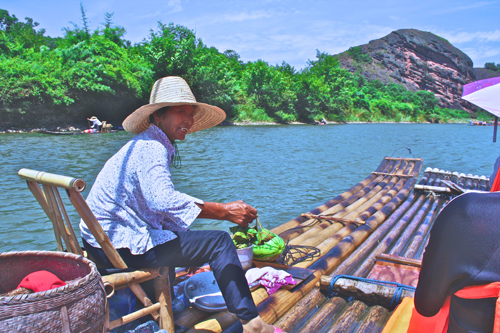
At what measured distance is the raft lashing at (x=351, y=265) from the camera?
2477 millimetres

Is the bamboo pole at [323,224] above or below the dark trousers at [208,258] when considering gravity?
below

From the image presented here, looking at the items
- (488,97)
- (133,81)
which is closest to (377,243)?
(488,97)

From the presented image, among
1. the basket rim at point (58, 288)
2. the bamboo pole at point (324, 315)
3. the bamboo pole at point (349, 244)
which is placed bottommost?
the bamboo pole at point (349, 244)

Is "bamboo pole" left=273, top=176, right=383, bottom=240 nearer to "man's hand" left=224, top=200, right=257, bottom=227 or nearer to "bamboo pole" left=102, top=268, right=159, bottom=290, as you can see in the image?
"man's hand" left=224, top=200, right=257, bottom=227

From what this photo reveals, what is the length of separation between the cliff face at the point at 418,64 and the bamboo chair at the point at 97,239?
360 feet

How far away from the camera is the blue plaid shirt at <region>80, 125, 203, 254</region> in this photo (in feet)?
6.48

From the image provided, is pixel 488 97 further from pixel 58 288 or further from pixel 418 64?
pixel 418 64

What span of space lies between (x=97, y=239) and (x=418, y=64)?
4817 inches

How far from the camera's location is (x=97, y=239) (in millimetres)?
1791

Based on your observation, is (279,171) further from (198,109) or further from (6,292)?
(6,292)

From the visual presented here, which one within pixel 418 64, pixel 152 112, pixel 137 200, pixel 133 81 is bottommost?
pixel 137 200

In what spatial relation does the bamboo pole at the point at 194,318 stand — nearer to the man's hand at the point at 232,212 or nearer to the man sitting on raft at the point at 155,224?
the man sitting on raft at the point at 155,224

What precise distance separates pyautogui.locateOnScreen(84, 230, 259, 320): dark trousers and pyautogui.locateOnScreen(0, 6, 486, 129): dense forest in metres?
27.6

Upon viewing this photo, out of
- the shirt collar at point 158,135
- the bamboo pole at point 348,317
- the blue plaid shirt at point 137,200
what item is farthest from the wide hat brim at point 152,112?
the bamboo pole at point 348,317
